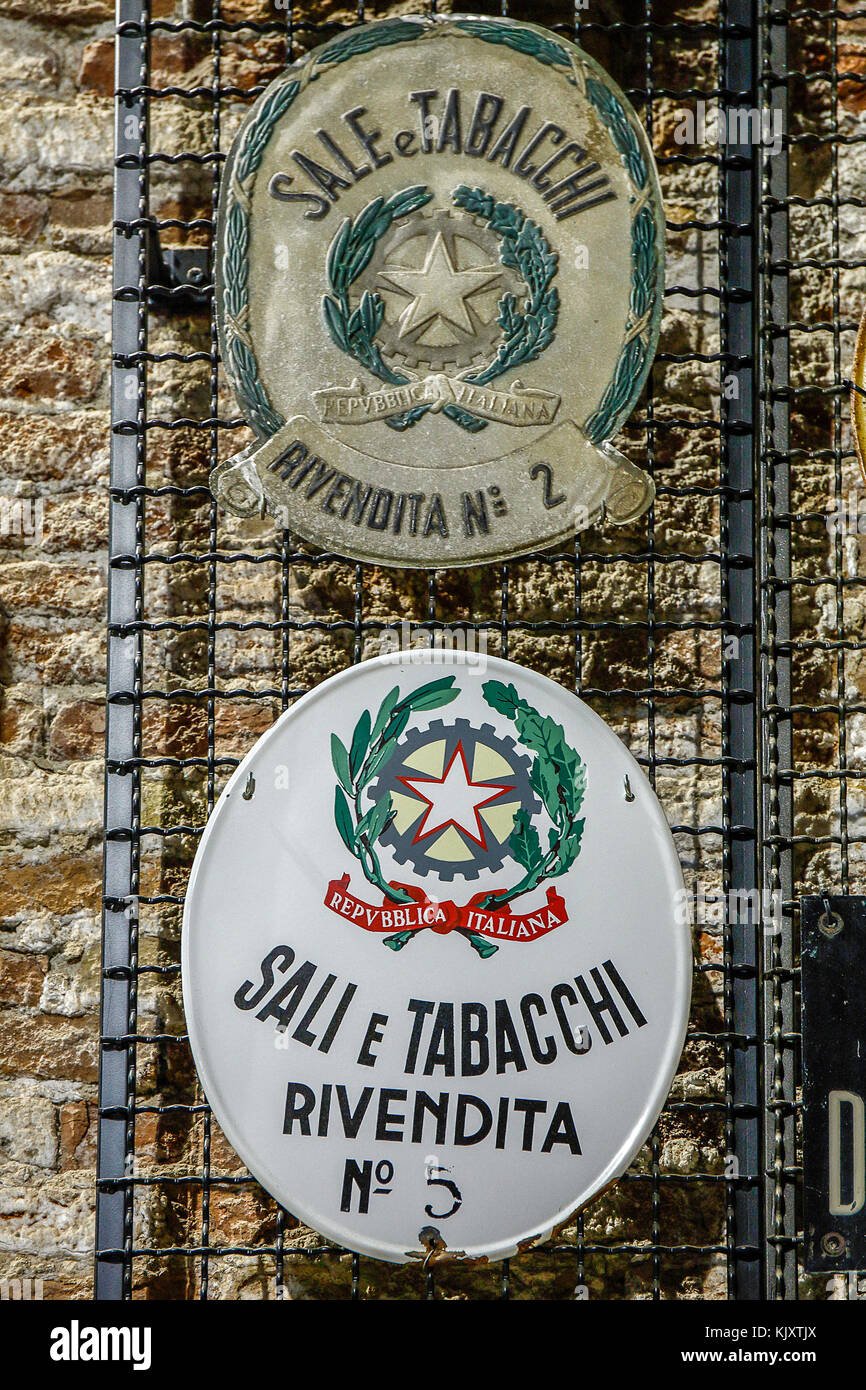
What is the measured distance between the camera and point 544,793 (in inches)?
72.9

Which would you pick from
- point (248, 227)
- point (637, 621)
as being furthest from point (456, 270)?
point (637, 621)

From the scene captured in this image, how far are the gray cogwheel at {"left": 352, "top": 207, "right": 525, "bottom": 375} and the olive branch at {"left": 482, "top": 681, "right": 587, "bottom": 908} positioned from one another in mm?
488

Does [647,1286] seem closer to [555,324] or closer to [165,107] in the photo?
[555,324]

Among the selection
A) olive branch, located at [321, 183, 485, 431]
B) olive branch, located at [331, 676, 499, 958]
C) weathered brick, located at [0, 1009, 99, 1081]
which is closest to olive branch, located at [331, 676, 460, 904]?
olive branch, located at [331, 676, 499, 958]

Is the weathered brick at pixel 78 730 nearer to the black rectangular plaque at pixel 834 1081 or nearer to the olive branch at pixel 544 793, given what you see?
the olive branch at pixel 544 793

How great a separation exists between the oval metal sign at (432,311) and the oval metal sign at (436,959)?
10.0 inches

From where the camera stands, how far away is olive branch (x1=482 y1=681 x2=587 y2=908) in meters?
1.84

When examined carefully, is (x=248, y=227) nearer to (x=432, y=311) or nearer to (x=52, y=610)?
(x=432, y=311)

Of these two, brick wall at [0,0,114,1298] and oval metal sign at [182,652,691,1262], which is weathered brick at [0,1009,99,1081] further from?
oval metal sign at [182,652,691,1262]

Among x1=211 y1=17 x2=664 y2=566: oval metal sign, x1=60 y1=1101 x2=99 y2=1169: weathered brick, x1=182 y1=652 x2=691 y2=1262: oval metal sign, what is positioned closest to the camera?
x1=182 y1=652 x2=691 y2=1262: oval metal sign

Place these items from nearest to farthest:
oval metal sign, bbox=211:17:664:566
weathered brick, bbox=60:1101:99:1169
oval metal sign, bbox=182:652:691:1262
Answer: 1. oval metal sign, bbox=182:652:691:1262
2. oval metal sign, bbox=211:17:664:566
3. weathered brick, bbox=60:1101:99:1169

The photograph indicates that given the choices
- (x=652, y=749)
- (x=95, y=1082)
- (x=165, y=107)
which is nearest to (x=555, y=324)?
(x=652, y=749)

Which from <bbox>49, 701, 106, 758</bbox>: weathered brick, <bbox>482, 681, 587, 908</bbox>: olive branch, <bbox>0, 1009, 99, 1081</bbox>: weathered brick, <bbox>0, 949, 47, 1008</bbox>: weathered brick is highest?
<bbox>49, 701, 106, 758</bbox>: weathered brick

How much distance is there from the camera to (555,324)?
6.29 feet
